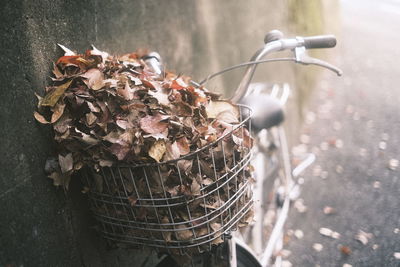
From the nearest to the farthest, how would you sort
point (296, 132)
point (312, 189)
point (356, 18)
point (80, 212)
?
point (80, 212) → point (312, 189) → point (296, 132) → point (356, 18)

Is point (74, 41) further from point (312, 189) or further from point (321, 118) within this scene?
point (321, 118)

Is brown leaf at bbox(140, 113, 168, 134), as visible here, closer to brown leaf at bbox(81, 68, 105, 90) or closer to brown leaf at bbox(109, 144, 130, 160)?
brown leaf at bbox(109, 144, 130, 160)

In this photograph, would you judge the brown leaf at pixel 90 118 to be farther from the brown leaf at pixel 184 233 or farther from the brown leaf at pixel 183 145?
the brown leaf at pixel 184 233

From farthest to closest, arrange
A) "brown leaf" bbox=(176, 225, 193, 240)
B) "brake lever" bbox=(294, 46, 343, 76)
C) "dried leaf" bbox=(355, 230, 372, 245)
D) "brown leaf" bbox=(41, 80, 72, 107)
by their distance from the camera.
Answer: "dried leaf" bbox=(355, 230, 372, 245), "brake lever" bbox=(294, 46, 343, 76), "brown leaf" bbox=(41, 80, 72, 107), "brown leaf" bbox=(176, 225, 193, 240)

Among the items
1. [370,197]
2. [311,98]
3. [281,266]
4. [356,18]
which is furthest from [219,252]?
[356,18]

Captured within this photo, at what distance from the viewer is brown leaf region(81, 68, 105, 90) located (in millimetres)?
1600

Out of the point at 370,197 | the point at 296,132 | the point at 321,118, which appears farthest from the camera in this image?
the point at 321,118

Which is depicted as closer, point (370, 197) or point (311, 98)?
point (370, 197)

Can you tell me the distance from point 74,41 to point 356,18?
41.0 ft

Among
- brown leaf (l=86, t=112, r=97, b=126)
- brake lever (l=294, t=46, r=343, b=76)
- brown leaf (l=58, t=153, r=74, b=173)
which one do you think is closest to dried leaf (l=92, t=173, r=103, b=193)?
brown leaf (l=58, t=153, r=74, b=173)

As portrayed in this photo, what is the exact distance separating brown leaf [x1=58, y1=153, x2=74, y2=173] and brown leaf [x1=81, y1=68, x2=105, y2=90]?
0.32 meters

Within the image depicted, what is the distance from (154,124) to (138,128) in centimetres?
7

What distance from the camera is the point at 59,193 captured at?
6.05ft

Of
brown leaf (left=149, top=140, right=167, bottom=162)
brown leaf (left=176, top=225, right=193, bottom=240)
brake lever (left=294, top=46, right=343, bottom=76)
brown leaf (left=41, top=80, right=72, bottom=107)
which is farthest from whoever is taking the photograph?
brake lever (left=294, top=46, right=343, bottom=76)
